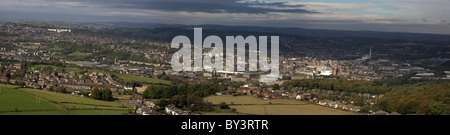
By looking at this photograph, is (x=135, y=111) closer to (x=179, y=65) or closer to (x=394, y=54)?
(x=179, y=65)

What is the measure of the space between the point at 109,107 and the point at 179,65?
94.3 ft

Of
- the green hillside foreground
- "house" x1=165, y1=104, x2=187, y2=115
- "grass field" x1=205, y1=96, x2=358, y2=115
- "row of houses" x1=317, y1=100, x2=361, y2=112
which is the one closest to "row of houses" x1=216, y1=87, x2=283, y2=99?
"grass field" x1=205, y1=96, x2=358, y2=115

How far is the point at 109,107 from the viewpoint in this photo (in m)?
20.5

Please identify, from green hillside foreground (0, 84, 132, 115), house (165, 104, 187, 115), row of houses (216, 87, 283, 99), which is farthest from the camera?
row of houses (216, 87, 283, 99)

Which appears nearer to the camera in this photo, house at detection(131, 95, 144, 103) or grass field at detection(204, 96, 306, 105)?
grass field at detection(204, 96, 306, 105)

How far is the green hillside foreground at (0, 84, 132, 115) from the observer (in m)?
17.3

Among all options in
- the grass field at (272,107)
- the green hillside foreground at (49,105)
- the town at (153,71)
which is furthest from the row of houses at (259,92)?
the green hillside foreground at (49,105)

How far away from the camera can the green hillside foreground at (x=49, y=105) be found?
17.3 meters

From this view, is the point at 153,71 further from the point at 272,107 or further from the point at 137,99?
the point at 272,107

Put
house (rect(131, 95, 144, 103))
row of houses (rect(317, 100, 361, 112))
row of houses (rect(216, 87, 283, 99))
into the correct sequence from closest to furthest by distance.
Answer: row of houses (rect(317, 100, 361, 112)) → house (rect(131, 95, 144, 103)) → row of houses (rect(216, 87, 283, 99))

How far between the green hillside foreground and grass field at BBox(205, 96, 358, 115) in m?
4.93

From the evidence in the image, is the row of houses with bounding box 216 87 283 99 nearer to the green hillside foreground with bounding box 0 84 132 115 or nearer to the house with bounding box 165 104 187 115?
the house with bounding box 165 104 187 115

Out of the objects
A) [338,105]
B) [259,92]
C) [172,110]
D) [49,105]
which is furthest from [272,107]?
[49,105]

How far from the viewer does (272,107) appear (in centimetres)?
2147
